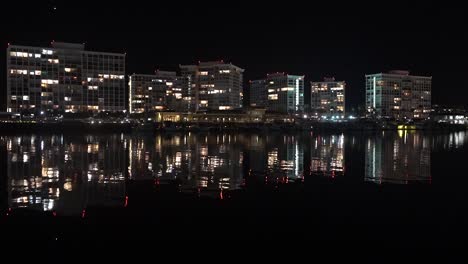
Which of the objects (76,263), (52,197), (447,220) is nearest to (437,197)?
(447,220)

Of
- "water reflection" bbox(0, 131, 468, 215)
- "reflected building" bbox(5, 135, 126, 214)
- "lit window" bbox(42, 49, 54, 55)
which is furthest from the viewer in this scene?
"lit window" bbox(42, 49, 54, 55)

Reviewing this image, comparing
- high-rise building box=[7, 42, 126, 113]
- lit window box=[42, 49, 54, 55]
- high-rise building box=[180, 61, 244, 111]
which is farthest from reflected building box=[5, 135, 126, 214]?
high-rise building box=[180, 61, 244, 111]

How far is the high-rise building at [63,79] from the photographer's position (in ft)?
431

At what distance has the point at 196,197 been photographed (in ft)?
59.8

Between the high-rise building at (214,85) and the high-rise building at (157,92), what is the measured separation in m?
6.39

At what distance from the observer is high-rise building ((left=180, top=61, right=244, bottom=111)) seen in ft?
598

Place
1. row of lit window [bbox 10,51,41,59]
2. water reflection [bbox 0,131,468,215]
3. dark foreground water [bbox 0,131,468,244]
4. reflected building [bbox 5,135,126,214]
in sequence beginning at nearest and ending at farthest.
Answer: dark foreground water [bbox 0,131,468,244], reflected building [bbox 5,135,126,214], water reflection [bbox 0,131,468,215], row of lit window [bbox 10,51,41,59]

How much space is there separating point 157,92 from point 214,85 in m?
27.5

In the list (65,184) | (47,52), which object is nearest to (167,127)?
(47,52)

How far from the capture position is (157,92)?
19062cm

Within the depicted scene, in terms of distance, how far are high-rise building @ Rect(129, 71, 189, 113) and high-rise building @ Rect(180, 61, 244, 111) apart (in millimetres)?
6389

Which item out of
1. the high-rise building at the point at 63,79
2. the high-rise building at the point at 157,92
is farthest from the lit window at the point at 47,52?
the high-rise building at the point at 157,92

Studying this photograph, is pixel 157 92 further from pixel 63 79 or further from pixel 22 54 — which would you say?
pixel 22 54

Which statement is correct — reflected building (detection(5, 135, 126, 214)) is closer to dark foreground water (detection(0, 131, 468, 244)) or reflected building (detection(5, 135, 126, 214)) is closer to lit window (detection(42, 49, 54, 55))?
dark foreground water (detection(0, 131, 468, 244))
